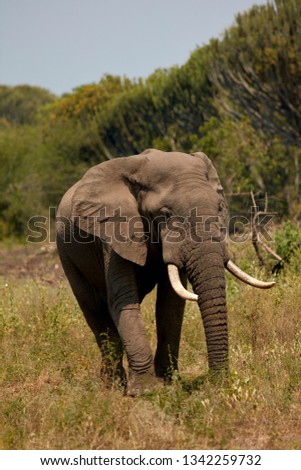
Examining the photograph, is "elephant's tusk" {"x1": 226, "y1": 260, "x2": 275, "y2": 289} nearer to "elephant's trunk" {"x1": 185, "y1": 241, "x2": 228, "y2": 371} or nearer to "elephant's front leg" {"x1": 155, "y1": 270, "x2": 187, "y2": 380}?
"elephant's trunk" {"x1": 185, "y1": 241, "x2": 228, "y2": 371}

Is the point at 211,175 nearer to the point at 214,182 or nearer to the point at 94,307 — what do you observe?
the point at 214,182

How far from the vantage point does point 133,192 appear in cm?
763

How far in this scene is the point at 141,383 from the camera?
7.38 m

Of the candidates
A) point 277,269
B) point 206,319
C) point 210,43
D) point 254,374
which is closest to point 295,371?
point 254,374

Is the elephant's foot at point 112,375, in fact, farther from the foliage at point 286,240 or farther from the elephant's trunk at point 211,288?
the foliage at point 286,240

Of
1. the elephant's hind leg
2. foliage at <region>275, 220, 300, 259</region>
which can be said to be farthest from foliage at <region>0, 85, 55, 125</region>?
the elephant's hind leg

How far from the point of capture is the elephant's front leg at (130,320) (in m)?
7.33

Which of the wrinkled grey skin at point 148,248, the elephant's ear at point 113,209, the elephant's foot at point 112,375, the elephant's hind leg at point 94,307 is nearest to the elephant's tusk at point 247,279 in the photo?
the wrinkled grey skin at point 148,248

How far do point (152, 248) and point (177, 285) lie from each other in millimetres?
722

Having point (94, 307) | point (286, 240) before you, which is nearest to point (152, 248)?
point (94, 307)

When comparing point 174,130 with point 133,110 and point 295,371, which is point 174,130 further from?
point 295,371

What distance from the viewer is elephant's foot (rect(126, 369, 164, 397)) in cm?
736

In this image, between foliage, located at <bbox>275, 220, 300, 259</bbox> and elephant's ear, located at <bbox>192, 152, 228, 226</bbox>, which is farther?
foliage, located at <bbox>275, 220, 300, 259</bbox>

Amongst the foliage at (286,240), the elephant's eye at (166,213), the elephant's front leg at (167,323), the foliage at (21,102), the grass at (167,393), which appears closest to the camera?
the grass at (167,393)
